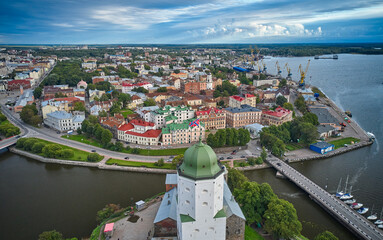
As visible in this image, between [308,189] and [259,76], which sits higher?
[259,76]

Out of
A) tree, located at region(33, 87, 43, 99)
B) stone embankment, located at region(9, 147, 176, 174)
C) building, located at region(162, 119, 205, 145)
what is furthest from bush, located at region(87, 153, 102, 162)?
tree, located at region(33, 87, 43, 99)

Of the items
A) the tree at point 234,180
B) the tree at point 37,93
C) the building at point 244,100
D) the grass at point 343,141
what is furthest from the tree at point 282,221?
the tree at point 37,93

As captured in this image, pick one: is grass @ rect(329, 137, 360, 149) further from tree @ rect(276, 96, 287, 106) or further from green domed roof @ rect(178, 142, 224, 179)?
green domed roof @ rect(178, 142, 224, 179)

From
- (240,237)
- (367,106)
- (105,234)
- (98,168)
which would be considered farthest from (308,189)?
(367,106)

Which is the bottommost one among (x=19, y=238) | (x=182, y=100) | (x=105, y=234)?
(x=19, y=238)

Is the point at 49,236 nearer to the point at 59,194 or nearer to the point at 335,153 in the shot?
the point at 59,194

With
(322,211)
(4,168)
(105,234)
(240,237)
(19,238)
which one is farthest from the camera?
(4,168)

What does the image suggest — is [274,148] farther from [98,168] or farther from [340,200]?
[98,168]

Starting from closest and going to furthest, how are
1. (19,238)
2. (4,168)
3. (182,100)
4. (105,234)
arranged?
1. (105,234)
2. (19,238)
3. (4,168)
4. (182,100)
